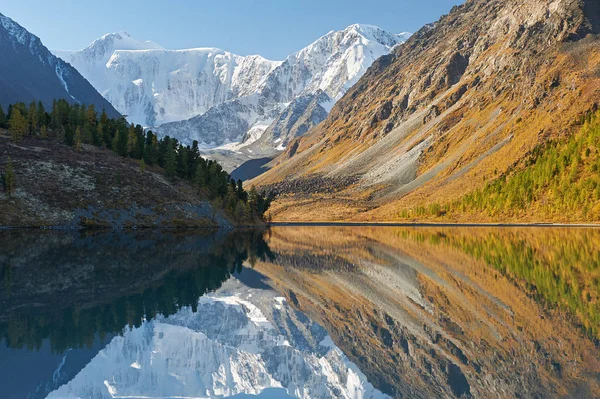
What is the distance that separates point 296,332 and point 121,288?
1221cm

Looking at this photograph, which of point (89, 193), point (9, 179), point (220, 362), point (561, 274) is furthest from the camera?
point (89, 193)

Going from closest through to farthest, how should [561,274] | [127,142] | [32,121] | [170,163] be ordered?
[561,274] < [32,121] < [170,163] < [127,142]

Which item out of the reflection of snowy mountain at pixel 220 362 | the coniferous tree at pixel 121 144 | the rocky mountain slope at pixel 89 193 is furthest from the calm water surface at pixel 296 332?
the coniferous tree at pixel 121 144

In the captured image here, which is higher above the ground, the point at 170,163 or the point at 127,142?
the point at 127,142

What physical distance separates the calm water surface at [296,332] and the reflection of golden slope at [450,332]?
7cm

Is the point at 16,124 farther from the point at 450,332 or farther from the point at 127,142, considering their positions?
the point at 450,332

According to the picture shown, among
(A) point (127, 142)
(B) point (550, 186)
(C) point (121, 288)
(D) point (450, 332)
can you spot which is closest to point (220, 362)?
(D) point (450, 332)

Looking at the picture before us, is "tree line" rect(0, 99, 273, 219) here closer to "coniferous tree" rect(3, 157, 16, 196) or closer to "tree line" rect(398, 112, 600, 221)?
"coniferous tree" rect(3, 157, 16, 196)

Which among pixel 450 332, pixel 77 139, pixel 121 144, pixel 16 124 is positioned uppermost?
pixel 16 124

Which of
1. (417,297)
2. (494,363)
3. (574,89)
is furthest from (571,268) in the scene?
(574,89)

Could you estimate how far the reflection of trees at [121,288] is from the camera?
20.3m

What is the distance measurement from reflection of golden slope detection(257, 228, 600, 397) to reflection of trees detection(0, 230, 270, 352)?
20.9 feet

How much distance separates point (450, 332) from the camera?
853 inches

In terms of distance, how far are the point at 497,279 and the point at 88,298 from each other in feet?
81.9
